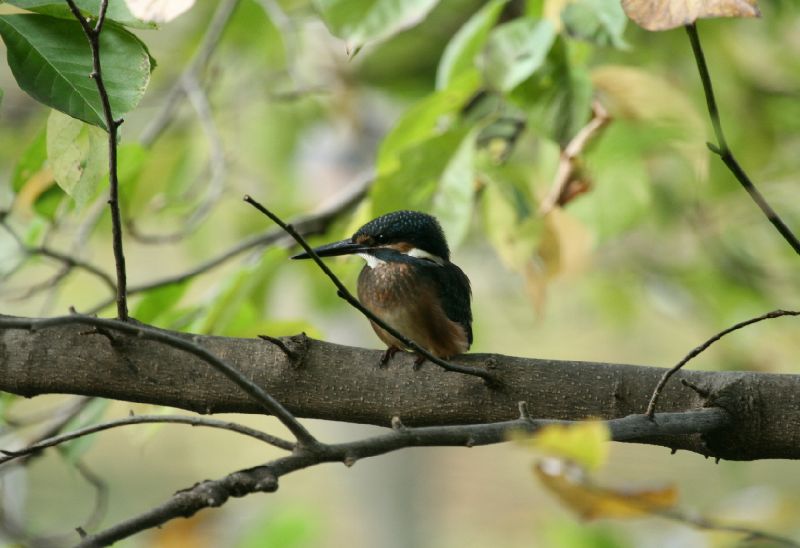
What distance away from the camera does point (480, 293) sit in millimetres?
4895

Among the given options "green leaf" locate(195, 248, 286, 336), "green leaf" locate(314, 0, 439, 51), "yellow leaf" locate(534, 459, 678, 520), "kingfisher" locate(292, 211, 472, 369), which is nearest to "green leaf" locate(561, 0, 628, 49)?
"green leaf" locate(314, 0, 439, 51)

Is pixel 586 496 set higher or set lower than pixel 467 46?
lower

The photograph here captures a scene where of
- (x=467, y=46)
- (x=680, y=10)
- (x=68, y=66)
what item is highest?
(x=467, y=46)

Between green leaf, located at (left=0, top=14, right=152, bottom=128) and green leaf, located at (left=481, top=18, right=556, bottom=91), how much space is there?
64cm

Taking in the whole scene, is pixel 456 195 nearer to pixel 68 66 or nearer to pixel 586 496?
pixel 68 66

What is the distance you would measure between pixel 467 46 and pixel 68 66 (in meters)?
0.88

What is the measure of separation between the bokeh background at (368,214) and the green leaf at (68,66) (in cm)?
21

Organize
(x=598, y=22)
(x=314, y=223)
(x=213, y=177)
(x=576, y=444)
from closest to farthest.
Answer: (x=576, y=444), (x=598, y=22), (x=314, y=223), (x=213, y=177)

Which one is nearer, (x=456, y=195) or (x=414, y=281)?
(x=456, y=195)

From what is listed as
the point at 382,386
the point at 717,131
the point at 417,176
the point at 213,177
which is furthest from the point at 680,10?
the point at 213,177

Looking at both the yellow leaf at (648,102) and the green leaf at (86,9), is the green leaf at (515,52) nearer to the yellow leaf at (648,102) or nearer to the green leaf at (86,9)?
the yellow leaf at (648,102)

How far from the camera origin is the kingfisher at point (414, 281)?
5.97 ft

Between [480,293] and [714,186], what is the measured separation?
6.99 ft

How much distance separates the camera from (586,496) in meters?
0.91
